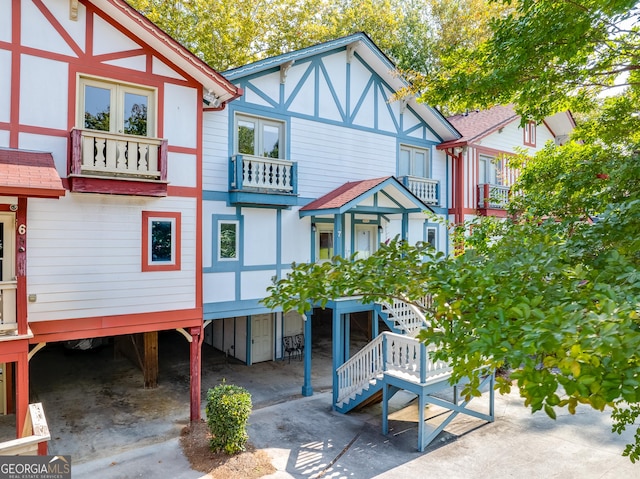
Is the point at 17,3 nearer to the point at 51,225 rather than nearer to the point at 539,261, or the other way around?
the point at 51,225

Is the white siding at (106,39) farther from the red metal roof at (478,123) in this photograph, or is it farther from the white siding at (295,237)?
the red metal roof at (478,123)

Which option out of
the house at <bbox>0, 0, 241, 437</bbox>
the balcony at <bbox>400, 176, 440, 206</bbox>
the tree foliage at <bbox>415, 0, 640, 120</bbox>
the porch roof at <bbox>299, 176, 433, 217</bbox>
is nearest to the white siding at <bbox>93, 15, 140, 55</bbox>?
the house at <bbox>0, 0, 241, 437</bbox>

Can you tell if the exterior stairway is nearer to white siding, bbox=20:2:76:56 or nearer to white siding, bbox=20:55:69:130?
white siding, bbox=20:55:69:130

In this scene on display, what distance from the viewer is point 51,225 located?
8.54 m

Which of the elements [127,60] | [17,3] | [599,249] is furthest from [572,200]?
[17,3]

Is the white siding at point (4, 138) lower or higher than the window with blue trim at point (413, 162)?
lower

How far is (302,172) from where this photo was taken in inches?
501

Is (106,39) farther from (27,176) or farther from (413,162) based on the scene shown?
(413,162)

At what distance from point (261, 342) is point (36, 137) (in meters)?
9.67

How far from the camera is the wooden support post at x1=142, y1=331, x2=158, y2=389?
496 inches

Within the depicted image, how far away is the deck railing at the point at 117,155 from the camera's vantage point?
8555 millimetres

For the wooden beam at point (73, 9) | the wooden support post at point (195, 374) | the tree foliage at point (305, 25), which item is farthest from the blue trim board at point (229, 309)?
the tree foliage at point (305, 25)

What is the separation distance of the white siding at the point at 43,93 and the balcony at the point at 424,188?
10101 millimetres

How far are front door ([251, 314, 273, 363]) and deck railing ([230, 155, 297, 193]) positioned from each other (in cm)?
547
